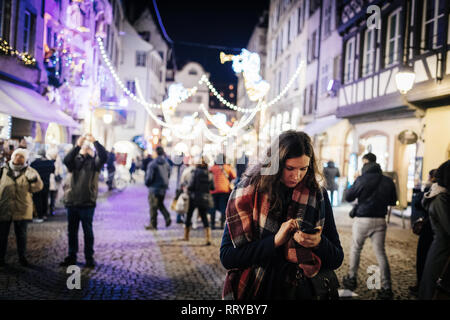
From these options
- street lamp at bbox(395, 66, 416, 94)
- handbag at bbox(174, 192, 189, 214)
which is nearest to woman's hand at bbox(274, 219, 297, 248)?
handbag at bbox(174, 192, 189, 214)

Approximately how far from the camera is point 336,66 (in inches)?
827

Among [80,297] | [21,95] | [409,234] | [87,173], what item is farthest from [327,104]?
[80,297]

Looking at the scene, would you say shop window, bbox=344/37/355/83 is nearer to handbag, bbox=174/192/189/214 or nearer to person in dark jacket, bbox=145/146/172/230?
person in dark jacket, bbox=145/146/172/230

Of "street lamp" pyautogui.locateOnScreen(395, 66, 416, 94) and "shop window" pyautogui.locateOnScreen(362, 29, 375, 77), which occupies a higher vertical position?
"shop window" pyautogui.locateOnScreen(362, 29, 375, 77)

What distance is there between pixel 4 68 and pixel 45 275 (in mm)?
8495

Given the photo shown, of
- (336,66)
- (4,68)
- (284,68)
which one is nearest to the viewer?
(4,68)

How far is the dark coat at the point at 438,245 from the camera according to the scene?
4.42 meters

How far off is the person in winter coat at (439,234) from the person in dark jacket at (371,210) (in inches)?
53.5

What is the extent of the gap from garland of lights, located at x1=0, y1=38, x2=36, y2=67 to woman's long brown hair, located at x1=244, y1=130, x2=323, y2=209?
11681mm

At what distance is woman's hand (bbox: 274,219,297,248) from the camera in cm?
225

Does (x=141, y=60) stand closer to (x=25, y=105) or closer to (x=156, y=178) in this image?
Answer: (x=25, y=105)

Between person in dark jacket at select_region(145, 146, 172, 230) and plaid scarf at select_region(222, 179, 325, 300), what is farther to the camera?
person in dark jacket at select_region(145, 146, 172, 230)

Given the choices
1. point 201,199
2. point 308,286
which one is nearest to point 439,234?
point 308,286
